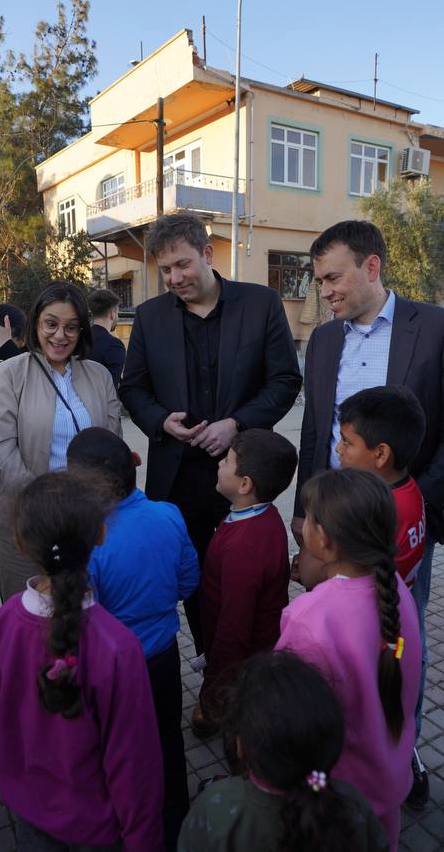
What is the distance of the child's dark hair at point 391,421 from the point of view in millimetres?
1896

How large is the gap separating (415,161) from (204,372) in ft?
59.3

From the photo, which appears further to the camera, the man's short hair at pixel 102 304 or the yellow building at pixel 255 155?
the yellow building at pixel 255 155

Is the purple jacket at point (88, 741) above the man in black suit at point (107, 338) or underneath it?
underneath

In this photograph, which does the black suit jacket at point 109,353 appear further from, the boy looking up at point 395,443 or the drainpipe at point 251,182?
the drainpipe at point 251,182

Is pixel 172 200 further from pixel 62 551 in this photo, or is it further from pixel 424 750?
pixel 62 551

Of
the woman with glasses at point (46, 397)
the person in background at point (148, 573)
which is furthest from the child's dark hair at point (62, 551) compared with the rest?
the woman with glasses at point (46, 397)

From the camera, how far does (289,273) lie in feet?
57.3

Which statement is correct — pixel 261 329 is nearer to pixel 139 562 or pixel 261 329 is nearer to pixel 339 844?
pixel 139 562

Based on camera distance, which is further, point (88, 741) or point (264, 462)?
point (264, 462)

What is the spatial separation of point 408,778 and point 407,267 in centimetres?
1517

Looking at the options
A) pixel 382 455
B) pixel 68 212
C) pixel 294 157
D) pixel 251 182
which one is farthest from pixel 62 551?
pixel 68 212

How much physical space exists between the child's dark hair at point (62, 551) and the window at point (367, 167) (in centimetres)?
1832

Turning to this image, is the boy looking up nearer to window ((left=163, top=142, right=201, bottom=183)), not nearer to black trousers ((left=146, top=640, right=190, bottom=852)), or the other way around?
black trousers ((left=146, top=640, right=190, bottom=852))

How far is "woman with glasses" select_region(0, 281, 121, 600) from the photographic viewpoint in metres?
2.38
